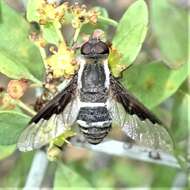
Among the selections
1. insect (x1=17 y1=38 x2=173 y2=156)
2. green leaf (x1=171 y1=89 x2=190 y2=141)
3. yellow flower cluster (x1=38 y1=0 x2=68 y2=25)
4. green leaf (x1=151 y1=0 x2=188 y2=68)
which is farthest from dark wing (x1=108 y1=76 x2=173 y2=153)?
green leaf (x1=151 y1=0 x2=188 y2=68)

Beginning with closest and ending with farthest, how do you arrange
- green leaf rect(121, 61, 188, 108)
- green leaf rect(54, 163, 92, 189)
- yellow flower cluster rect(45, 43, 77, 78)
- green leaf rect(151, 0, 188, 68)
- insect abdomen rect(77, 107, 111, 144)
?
yellow flower cluster rect(45, 43, 77, 78), insect abdomen rect(77, 107, 111, 144), green leaf rect(121, 61, 188, 108), green leaf rect(54, 163, 92, 189), green leaf rect(151, 0, 188, 68)

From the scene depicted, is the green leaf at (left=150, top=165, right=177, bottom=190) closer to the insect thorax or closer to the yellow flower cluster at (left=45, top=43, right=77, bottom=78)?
the insect thorax

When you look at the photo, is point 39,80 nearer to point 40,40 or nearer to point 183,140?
point 40,40

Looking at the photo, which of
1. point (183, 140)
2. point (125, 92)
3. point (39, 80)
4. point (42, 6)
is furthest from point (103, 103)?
point (183, 140)

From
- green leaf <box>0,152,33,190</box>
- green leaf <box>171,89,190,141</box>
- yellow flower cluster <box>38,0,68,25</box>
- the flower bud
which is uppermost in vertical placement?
yellow flower cluster <box>38,0,68,25</box>

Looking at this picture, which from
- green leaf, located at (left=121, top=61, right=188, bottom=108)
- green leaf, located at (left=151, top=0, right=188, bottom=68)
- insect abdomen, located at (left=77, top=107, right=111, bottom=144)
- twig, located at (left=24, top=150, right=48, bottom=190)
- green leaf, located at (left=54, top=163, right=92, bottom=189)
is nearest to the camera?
insect abdomen, located at (left=77, top=107, right=111, bottom=144)

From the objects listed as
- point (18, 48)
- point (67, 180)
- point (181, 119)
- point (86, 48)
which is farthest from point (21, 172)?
point (86, 48)
